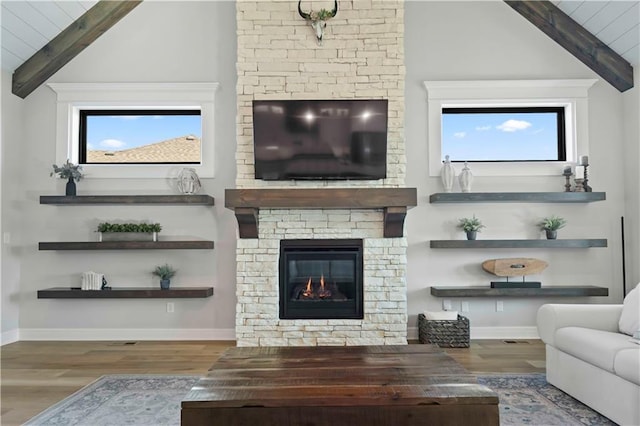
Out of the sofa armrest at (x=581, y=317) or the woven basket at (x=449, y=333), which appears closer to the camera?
the sofa armrest at (x=581, y=317)

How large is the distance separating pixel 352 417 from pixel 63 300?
13.2 ft

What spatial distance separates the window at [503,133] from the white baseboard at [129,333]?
9.98 ft

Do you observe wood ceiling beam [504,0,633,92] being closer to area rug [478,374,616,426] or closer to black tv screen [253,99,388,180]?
black tv screen [253,99,388,180]

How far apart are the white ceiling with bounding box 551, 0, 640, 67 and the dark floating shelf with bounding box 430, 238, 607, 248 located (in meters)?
1.77

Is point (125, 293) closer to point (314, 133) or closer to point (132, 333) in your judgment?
point (132, 333)

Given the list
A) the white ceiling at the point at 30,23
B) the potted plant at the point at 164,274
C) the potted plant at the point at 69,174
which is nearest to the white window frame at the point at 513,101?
the potted plant at the point at 164,274

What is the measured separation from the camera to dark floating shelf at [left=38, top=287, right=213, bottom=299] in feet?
14.8

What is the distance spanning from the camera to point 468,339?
430 cm

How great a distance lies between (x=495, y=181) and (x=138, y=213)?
3694 millimetres

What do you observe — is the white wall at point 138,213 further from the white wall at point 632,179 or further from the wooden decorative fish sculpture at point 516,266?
the white wall at point 632,179

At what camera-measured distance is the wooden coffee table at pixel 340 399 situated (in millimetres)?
1779

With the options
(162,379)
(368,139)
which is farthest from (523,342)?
(162,379)


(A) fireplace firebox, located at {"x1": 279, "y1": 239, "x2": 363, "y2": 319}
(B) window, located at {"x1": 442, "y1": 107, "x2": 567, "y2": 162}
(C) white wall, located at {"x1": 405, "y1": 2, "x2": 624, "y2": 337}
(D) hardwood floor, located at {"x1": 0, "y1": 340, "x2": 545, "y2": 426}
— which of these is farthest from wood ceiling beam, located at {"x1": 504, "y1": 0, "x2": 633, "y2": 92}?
(A) fireplace firebox, located at {"x1": 279, "y1": 239, "x2": 363, "y2": 319}

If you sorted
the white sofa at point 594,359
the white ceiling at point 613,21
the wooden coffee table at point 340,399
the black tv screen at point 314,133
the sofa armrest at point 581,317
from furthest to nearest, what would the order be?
1. the black tv screen at point 314,133
2. the white ceiling at point 613,21
3. the sofa armrest at point 581,317
4. the white sofa at point 594,359
5. the wooden coffee table at point 340,399
